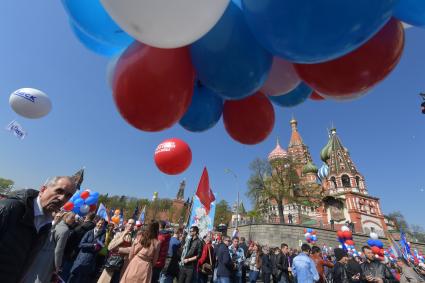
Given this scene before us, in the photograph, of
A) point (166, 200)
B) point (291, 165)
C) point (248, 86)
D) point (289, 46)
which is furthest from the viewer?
point (166, 200)

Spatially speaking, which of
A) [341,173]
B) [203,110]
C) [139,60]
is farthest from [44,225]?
[341,173]

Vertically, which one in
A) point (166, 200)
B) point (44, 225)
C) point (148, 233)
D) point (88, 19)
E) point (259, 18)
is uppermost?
point (166, 200)

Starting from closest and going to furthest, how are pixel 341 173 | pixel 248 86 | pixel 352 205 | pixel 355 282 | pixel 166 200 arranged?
pixel 248 86 < pixel 355 282 < pixel 352 205 < pixel 341 173 < pixel 166 200

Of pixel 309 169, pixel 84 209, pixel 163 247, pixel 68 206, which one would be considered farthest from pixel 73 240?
pixel 309 169

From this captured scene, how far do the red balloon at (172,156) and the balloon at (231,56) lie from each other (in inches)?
58.7

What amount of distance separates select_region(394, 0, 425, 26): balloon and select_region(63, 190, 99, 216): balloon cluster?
9752 mm

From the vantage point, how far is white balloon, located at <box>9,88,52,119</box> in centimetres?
534

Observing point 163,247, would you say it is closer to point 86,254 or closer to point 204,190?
point 86,254

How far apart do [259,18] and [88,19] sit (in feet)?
4.51

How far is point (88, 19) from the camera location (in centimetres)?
179

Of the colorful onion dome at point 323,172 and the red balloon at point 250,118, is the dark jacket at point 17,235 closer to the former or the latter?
the red balloon at point 250,118

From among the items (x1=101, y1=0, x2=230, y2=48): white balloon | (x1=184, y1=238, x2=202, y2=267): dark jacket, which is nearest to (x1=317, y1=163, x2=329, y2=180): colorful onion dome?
A: (x1=184, y1=238, x2=202, y2=267): dark jacket

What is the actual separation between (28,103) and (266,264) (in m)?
8.76

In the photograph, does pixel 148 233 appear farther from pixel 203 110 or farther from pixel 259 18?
pixel 259 18
